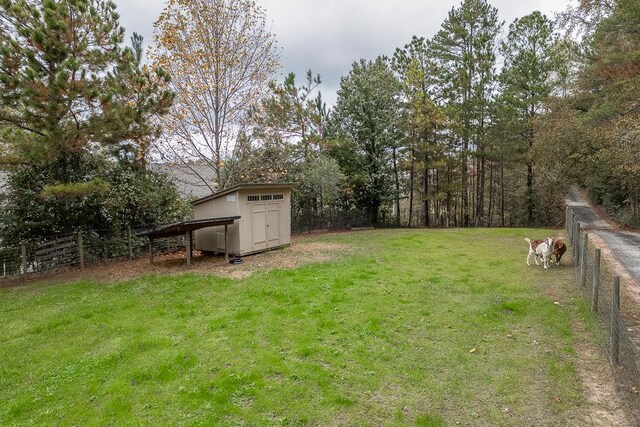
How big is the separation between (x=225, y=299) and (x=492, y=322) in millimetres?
5159

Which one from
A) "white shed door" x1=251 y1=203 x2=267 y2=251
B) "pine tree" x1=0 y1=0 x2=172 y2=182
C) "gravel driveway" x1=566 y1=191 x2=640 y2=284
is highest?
"pine tree" x1=0 y1=0 x2=172 y2=182

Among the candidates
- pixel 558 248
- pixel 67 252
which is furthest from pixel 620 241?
pixel 67 252

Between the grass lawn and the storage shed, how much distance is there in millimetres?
3085

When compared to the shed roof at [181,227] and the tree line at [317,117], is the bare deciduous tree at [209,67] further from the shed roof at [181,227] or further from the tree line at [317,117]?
the shed roof at [181,227]

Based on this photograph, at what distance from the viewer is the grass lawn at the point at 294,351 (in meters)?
4.12

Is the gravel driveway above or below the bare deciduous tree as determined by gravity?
below

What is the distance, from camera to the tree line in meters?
9.62

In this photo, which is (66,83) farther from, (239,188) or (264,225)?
(264,225)

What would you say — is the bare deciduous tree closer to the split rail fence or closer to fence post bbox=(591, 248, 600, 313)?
the split rail fence

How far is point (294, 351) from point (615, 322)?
4150mm

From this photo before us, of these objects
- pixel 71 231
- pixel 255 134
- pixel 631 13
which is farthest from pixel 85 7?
pixel 631 13

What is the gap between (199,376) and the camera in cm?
473

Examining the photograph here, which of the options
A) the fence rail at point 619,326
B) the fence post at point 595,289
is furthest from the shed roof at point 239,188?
the fence post at point 595,289

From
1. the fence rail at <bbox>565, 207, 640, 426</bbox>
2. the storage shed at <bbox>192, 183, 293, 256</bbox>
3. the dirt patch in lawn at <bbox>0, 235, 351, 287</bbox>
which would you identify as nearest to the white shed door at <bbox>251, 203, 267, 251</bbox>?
the storage shed at <bbox>192, 183, 293, 256</bbox>
